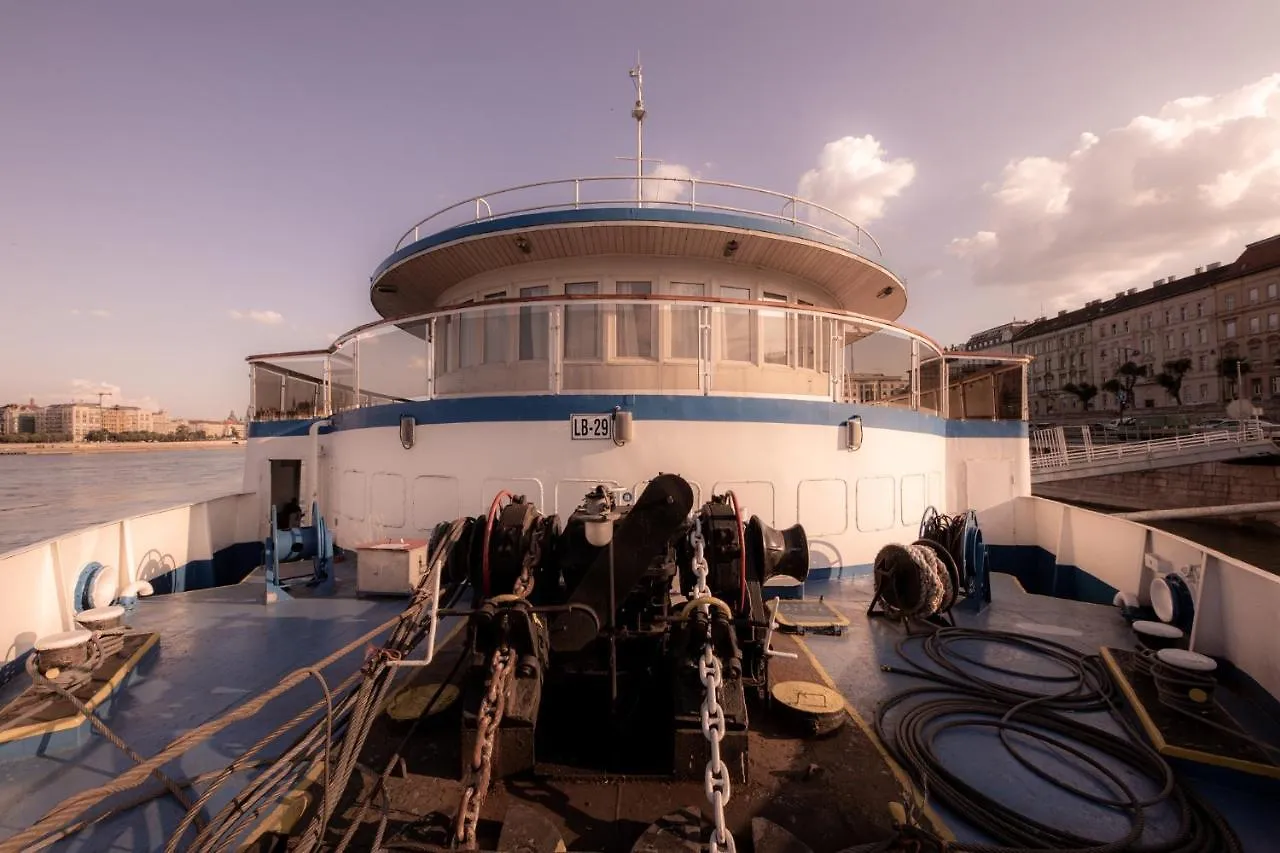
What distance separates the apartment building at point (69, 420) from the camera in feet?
558

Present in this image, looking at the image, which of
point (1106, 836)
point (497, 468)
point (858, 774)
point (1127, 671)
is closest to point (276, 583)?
point (497, 468)

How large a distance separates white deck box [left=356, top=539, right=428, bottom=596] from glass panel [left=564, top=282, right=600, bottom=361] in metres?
3.80

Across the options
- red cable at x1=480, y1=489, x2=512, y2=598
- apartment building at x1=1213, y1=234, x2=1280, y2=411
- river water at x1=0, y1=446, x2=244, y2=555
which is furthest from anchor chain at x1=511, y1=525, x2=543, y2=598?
apartment building at x1=1213, y1=234, x2=1280, y2=411

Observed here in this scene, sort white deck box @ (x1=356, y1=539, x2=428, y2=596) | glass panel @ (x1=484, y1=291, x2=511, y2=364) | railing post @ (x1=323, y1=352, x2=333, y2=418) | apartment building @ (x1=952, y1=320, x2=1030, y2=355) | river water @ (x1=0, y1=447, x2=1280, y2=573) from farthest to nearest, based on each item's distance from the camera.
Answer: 1. apartment building @ (x1=952, y1=320, x2=1030, y2=355)
2. river water @ (x1=0, y1=447, x2=1280, y2=573)
3. railing post @ (x1=323, y1=352, x2=333, y2=418)
4. glass panel @ (x1=484, y1=291, x2=511, y2=364)
5. white deck box @ (x1=356, y1=539, x2=428, y2=596)

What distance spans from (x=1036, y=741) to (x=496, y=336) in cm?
875

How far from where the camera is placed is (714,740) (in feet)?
9.17

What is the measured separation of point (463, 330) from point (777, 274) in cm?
605

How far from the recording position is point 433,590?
12.9 ft

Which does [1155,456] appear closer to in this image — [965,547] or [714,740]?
[965,547]

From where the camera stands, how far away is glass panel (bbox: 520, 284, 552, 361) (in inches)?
368

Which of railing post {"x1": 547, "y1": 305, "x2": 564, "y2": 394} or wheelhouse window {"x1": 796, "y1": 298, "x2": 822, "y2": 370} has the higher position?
wheelhouse window {"x1": 796, "y1": 298, "x2": 822, "y2": 370}

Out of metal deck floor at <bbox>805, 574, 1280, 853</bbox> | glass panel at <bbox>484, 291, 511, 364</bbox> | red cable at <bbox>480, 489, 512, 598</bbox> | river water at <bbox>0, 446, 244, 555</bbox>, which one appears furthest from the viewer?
river water at <bbox>0, 446, 244, 555</bbox>

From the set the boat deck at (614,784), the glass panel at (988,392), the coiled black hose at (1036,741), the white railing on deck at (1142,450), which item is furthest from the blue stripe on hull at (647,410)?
the white railing on deck at (1142,450)

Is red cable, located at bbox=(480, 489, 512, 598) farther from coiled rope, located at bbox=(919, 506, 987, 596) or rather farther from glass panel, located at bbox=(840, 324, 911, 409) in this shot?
glass panel, located at bbox=(840, 324, 911, 409)
